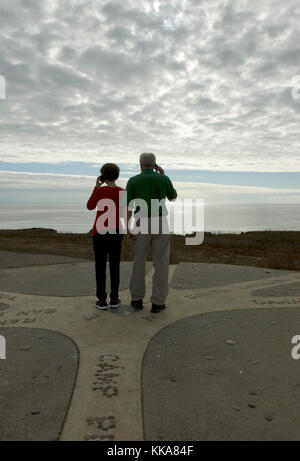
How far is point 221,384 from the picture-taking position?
9.79 ft

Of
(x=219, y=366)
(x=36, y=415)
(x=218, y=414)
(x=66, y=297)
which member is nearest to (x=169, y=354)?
(x=219, y=366)

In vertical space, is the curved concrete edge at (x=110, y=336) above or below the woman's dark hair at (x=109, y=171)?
below

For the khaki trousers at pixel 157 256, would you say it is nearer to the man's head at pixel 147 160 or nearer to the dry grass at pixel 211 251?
the man's head at pixel 147 160

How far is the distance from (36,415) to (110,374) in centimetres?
75

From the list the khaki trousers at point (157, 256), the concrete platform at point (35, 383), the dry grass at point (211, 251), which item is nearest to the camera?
the concrete platform at point (35, 383)

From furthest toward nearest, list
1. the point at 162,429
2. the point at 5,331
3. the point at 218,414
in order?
the point at 5,331
the point at 218,414
the point at 162,429

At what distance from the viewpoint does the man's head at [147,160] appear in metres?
4.72

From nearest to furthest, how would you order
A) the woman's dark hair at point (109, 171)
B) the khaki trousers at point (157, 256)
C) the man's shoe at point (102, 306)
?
the woman's dark hair at point (109, 171)
the khaki trousers at point (157, 256)
the man's shoe at point (102, 306)

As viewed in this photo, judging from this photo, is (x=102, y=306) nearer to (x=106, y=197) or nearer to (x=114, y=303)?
(x=114, y=303)

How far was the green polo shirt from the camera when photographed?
184 inches

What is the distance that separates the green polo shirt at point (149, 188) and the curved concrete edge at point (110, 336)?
1349mm

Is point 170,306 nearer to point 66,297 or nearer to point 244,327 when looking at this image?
point 244,327

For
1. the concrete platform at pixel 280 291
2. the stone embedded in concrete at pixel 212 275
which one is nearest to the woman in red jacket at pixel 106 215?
the stone embedded in concrete at pixel 212 275
